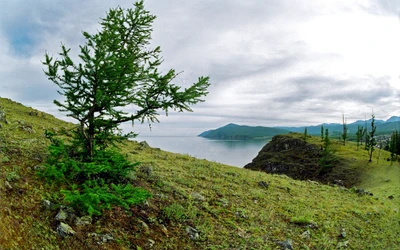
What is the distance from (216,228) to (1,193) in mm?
7361

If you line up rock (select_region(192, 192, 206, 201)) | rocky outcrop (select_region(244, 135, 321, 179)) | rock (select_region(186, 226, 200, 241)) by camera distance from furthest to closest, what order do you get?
1. rocky outcrop (select_region(244, 135, 321, 179))
2. rock (select_region(192, 192, 206, 201))
3. rock (select_region(186, 226, 200, 241))

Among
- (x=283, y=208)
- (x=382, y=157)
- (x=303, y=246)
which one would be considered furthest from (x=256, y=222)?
(x=382, y=157)

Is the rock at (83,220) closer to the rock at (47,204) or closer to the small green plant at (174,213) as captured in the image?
the rock at (47,204)

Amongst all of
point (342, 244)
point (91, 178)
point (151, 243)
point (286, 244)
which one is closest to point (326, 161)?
point (342, 244)

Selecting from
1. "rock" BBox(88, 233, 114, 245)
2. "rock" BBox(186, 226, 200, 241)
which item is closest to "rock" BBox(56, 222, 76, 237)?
"rock" BBox(88, 233, 114, 245)

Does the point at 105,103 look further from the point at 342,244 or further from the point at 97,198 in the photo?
the point at 342,244

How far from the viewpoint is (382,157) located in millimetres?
97375

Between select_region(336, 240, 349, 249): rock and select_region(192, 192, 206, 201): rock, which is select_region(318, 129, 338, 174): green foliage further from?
select_region(192, 192, 206, 201): rock

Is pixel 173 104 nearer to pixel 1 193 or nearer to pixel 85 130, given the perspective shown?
pixel 85 130

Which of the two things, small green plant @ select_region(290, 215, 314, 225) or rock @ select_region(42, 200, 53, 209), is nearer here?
rock @ select_region(42, 200, 53, 209)

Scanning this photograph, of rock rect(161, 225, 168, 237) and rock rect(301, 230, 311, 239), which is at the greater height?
rock rect(161, 225, 168, 237)

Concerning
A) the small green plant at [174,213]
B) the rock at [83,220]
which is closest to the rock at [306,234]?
the small green plant at [174,213]

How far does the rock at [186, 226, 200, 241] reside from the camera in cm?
943

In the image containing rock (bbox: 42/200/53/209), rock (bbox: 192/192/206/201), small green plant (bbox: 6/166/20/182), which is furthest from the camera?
rock (bbox: 192/192/206/201)
